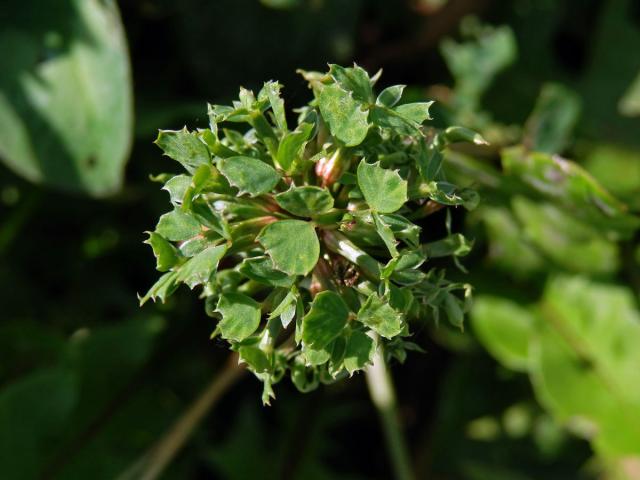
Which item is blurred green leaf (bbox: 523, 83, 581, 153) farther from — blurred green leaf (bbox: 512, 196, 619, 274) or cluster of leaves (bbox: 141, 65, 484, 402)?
cluster of leaves (bbox: 141, 65, 484, 402)

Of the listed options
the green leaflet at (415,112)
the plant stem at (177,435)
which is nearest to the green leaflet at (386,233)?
the green leaflet at (415,112)

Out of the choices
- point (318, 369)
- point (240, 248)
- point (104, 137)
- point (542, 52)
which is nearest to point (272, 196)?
point (240, 248)

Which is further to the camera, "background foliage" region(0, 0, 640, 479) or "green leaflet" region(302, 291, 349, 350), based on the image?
"background foliage" region(0, 0, 640, 479)

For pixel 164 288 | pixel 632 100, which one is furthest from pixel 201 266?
pixel 632 100

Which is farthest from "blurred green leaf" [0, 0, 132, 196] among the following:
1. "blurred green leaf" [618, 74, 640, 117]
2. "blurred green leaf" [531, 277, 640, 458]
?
"blurred green leaf" [618, 74, 640, 117]

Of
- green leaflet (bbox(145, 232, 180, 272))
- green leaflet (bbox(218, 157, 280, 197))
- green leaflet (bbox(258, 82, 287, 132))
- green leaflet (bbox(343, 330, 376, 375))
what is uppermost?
green leaflet (bbox(258, 82, 287, 132))

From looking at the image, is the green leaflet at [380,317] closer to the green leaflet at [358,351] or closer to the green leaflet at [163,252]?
the green leaflet at [358,351]

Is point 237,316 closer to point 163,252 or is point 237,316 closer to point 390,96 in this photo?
point 163,252
